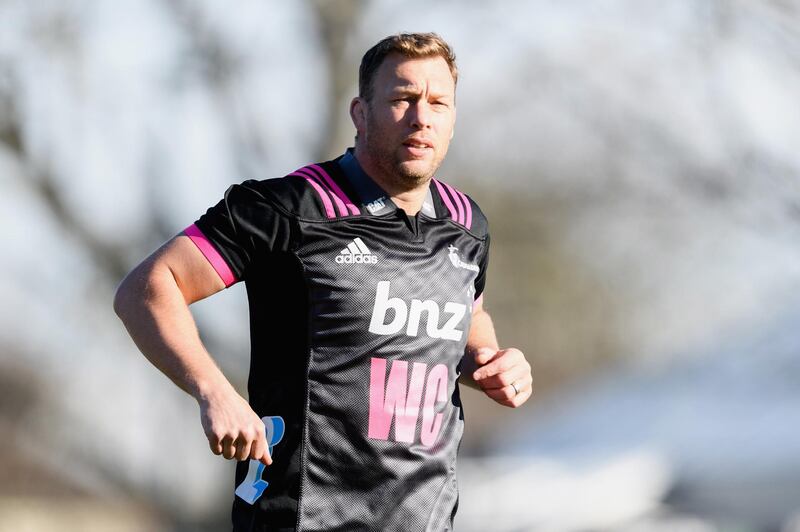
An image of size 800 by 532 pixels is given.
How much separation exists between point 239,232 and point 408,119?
497 mm

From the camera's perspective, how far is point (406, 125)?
282cm

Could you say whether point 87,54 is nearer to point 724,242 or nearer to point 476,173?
point 476,173

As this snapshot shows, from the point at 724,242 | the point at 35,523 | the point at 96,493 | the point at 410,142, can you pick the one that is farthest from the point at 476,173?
the point at 410,142

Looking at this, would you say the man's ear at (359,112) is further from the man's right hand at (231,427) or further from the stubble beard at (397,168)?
the man's right hand at (231,427)

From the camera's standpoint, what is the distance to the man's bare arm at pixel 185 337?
2338 mm

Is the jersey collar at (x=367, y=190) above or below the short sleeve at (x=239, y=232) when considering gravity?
above

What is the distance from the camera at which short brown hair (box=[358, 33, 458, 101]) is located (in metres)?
2.89

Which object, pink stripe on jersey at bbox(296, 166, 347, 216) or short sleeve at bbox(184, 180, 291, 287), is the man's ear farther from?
short sleeve at bbox(184, 180, 291, 287)

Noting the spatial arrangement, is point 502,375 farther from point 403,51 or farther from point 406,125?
point 403,51

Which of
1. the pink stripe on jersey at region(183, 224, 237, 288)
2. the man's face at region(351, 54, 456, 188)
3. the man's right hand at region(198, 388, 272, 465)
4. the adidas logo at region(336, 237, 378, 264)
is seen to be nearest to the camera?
the man's right hand at region(198, 388, 272, 465)

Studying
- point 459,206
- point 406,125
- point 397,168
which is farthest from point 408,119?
point 459,206

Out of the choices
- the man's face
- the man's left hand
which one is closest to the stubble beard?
the man's face

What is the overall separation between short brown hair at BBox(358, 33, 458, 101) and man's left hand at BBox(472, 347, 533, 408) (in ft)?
2.25

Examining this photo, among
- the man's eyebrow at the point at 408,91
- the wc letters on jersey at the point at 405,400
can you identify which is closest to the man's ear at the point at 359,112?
the man's eyebrow at the point at 408,91
